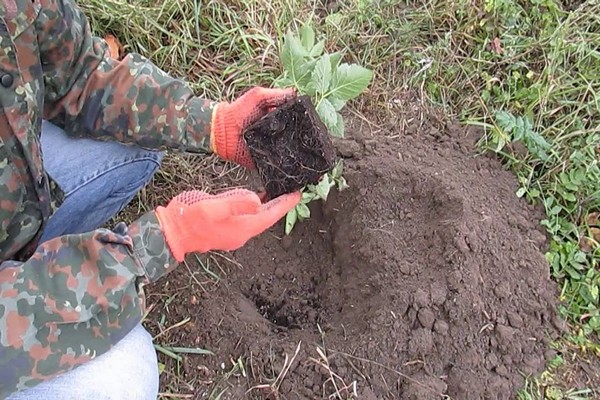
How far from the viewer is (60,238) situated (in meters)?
1.31

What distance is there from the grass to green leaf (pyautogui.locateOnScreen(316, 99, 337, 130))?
0.53 m

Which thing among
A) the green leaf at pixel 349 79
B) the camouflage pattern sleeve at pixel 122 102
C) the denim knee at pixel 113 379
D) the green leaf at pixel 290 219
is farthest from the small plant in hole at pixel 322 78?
the denim knee at pixel 113 379

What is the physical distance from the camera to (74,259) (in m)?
1.27

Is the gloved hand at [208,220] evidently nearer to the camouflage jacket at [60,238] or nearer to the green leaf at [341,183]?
the camouflage jacket at [60,238]

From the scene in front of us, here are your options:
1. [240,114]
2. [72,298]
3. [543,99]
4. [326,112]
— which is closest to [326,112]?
[326,112]

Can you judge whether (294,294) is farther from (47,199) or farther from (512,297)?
(47,199)

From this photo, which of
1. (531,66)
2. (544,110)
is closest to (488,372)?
(544,110)

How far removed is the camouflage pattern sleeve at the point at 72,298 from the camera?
1.20 metres

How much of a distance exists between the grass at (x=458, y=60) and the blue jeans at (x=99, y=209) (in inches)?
11.2

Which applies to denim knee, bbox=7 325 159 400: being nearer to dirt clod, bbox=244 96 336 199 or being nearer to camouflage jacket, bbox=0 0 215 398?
camouflage jacket, bbox=0 0 215 398

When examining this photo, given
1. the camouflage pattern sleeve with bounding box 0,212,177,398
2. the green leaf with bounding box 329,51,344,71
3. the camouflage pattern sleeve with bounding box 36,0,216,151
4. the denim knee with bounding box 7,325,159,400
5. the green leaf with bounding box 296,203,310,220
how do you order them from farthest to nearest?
the green leaf with bounding box 296,203,310,220, the green leaf with bounding box 329,51,344,71, the camouflage pattern sleeve with bounding box 36,0,216,151, the denim knee with bounding box 7,325,159,400, the camouflage pattern sleeve with bounding box 0,212,177,398

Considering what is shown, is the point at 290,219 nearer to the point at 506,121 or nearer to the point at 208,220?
the point at 208,220

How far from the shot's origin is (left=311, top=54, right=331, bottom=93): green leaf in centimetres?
159

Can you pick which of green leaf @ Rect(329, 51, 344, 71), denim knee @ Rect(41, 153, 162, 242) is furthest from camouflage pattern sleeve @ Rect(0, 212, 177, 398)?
green leaf @ Rect(329, 51, 344, 71)
